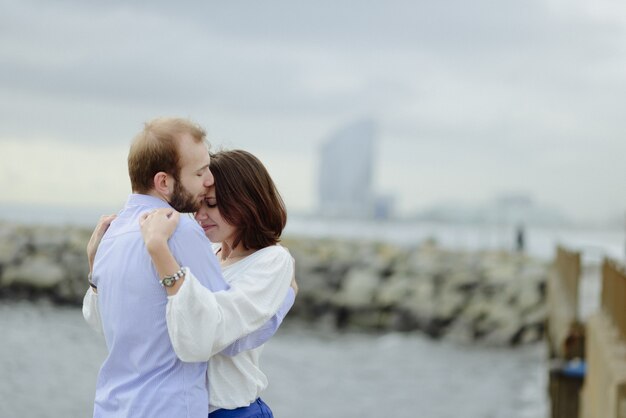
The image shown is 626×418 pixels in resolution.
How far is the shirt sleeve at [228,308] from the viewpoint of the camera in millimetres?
2008

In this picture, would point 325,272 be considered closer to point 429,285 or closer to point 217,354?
point 429,285

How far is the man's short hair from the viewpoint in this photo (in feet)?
6.93

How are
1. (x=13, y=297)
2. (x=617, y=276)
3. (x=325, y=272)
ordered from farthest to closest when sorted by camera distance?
(x=13, y=297)
(x=325, y=272)
(x=617, y=276)

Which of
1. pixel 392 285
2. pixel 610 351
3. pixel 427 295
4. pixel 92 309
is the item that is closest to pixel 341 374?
pixel 427 295

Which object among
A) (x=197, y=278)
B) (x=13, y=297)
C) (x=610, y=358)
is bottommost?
(x=13, y=297)

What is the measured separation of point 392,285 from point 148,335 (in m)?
21.9

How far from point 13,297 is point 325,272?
940 cm

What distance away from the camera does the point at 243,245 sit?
7.83 feet

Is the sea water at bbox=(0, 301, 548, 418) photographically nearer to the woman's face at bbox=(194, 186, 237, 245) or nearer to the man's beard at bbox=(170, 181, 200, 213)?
the woman's face at bbox=(194, 186, 237, 245)

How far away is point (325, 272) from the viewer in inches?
987

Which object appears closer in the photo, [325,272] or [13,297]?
[325,272]

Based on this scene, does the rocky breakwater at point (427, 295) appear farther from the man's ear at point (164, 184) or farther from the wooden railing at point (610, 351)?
the man's ear at point (164, 184)

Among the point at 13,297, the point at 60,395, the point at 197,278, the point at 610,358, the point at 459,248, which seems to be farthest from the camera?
the point at 459,248

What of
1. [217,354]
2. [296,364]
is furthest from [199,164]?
[296,364]
